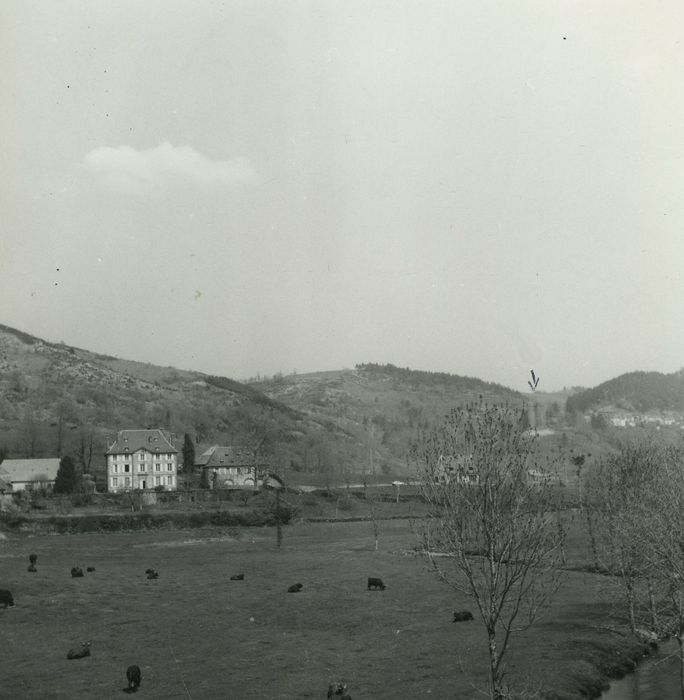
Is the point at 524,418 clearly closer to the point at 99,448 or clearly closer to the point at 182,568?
the point at 182,568

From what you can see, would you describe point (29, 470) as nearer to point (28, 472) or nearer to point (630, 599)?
point (28, 472)

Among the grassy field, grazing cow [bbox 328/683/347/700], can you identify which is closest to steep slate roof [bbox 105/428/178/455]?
the grassy field

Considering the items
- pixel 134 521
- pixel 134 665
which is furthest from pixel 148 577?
pixel 134 521

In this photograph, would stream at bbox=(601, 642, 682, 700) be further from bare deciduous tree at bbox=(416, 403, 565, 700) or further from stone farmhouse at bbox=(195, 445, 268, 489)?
stone farmhouse at bbox=(195, 445, 268, 489)

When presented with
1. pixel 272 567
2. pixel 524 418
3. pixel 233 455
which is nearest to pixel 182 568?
pixel 272 567

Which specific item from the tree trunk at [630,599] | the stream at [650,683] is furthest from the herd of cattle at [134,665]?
the tree trunk at [630,599]
